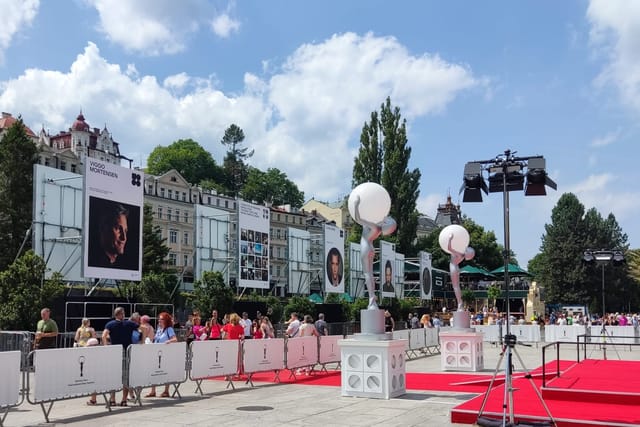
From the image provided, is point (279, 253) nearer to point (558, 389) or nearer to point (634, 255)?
point (634, 255)

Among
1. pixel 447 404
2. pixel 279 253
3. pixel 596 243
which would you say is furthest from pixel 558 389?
pixel 279 253

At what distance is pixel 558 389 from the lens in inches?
482

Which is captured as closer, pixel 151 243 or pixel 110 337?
pixel 110 337

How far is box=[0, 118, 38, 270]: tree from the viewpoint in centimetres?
4981

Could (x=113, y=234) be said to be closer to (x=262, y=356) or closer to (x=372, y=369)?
(x=262, y=356)

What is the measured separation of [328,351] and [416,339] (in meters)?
8.61

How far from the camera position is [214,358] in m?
15.3

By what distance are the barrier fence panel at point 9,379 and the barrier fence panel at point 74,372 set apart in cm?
44

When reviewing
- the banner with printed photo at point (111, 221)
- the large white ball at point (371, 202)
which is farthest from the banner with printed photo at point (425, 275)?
the large white ball at point (371, 202)

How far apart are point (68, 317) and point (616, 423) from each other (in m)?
18.7

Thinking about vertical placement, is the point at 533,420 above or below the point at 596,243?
A: below

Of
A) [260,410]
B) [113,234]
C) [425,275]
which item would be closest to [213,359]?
[260,410]

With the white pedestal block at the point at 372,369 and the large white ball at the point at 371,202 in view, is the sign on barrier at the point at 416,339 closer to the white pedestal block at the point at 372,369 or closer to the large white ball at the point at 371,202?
the white pedestal block at the point at 372,369

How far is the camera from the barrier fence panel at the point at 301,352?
17.8 metres
